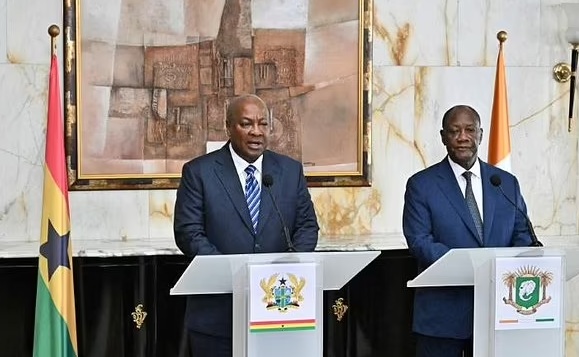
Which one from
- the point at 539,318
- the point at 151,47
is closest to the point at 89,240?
the point at 151,47

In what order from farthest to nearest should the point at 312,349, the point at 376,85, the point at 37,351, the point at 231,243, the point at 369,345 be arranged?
the point at 376,85
the point at 369,345
the point at 37,351
the point at 231,243
the point at 312,349

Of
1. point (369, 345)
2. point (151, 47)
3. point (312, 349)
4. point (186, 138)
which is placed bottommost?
point (369, 345)

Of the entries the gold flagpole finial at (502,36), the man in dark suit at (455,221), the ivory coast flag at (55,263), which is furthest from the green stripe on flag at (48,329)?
the gold flagpole finial at (502,36)

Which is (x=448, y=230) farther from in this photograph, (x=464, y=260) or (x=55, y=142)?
(x=55, y=142)

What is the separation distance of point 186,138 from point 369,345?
159 centimetres

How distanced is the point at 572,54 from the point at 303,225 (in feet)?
9.10

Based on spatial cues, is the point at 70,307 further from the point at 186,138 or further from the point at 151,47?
the point at 151,47

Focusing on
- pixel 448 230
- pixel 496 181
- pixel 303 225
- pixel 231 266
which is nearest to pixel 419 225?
pixel 448 230

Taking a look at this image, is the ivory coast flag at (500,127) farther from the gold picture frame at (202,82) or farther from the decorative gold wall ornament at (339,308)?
the decorative gold wall ornament at (339,308)

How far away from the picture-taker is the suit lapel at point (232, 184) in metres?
3.63

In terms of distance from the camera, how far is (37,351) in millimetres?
4520

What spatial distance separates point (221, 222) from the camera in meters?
3.62

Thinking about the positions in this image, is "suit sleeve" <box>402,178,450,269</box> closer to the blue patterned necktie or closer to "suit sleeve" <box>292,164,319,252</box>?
"suit sleeve" <box>292,164,319,252</box>

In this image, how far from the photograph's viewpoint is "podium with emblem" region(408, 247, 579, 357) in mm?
3289
